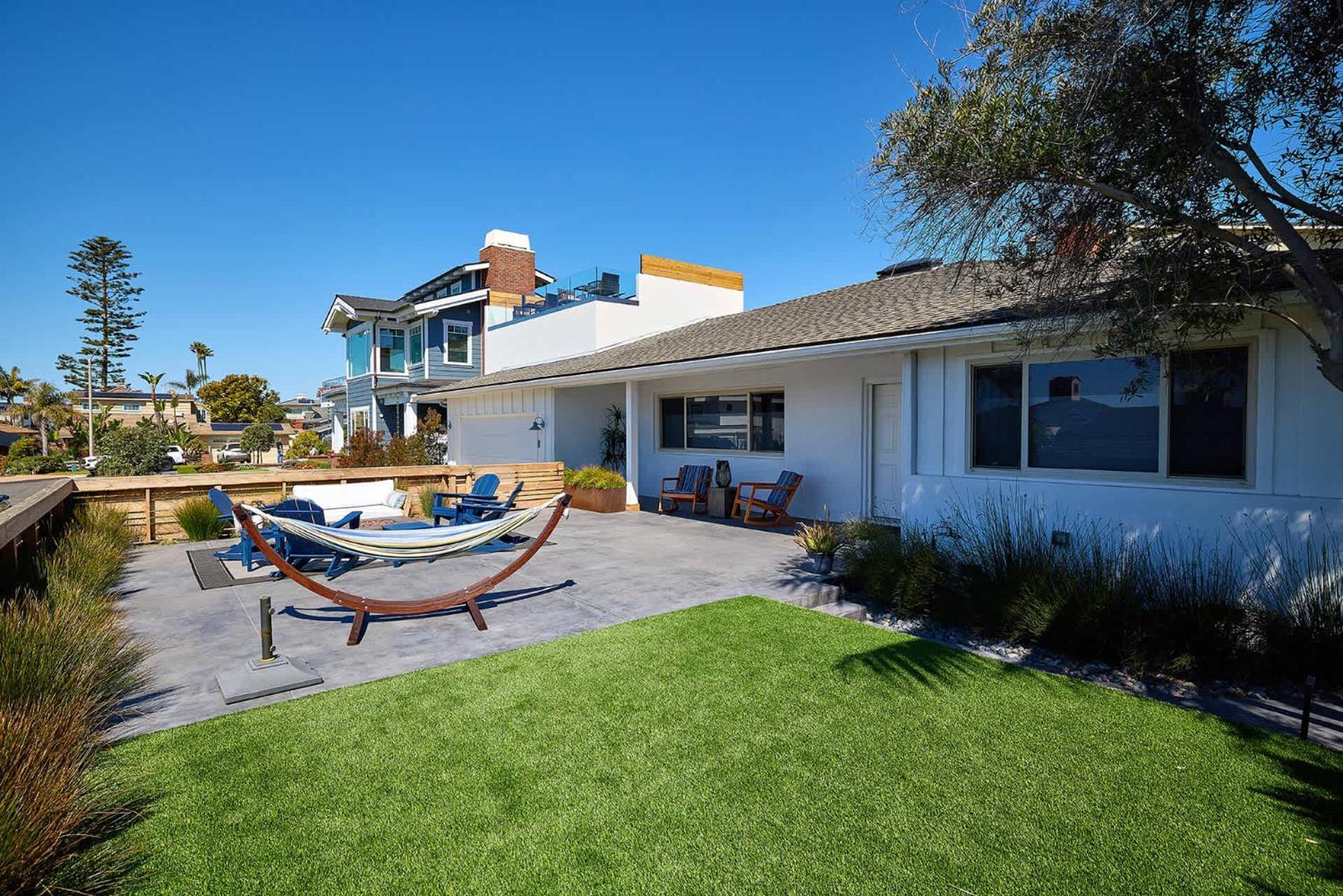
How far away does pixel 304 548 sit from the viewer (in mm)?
7742

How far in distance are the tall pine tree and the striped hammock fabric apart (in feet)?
171

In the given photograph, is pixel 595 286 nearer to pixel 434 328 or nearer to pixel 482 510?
pixel 434 328

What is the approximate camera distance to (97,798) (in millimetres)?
2771

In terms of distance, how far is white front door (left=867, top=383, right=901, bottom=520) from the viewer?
1080 centimetres

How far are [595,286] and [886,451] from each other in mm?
10312

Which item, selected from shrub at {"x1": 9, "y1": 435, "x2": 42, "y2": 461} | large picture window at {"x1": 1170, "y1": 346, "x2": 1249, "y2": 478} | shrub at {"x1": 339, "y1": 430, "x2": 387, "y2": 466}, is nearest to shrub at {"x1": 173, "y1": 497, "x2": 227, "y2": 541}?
shrub at {"x1": 339, "y1": 430, "x2": 387, "y2": 466}

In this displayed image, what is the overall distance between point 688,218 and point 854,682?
20.9 meters

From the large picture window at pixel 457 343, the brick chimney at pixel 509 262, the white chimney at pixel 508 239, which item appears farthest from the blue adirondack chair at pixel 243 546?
the white chimney at pixel 508 239

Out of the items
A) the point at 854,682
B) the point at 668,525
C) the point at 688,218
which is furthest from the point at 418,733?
the point at 688,218

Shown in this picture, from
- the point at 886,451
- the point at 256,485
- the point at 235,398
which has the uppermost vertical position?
the point at 235,398

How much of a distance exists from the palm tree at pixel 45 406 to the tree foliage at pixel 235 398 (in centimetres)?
1556

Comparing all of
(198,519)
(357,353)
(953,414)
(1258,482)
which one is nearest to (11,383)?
(357,353)

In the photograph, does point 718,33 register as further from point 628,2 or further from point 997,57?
point 997,57

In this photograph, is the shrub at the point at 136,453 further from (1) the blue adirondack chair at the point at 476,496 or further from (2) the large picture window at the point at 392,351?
(1) the blue adirondack chair at the point at 476,496
